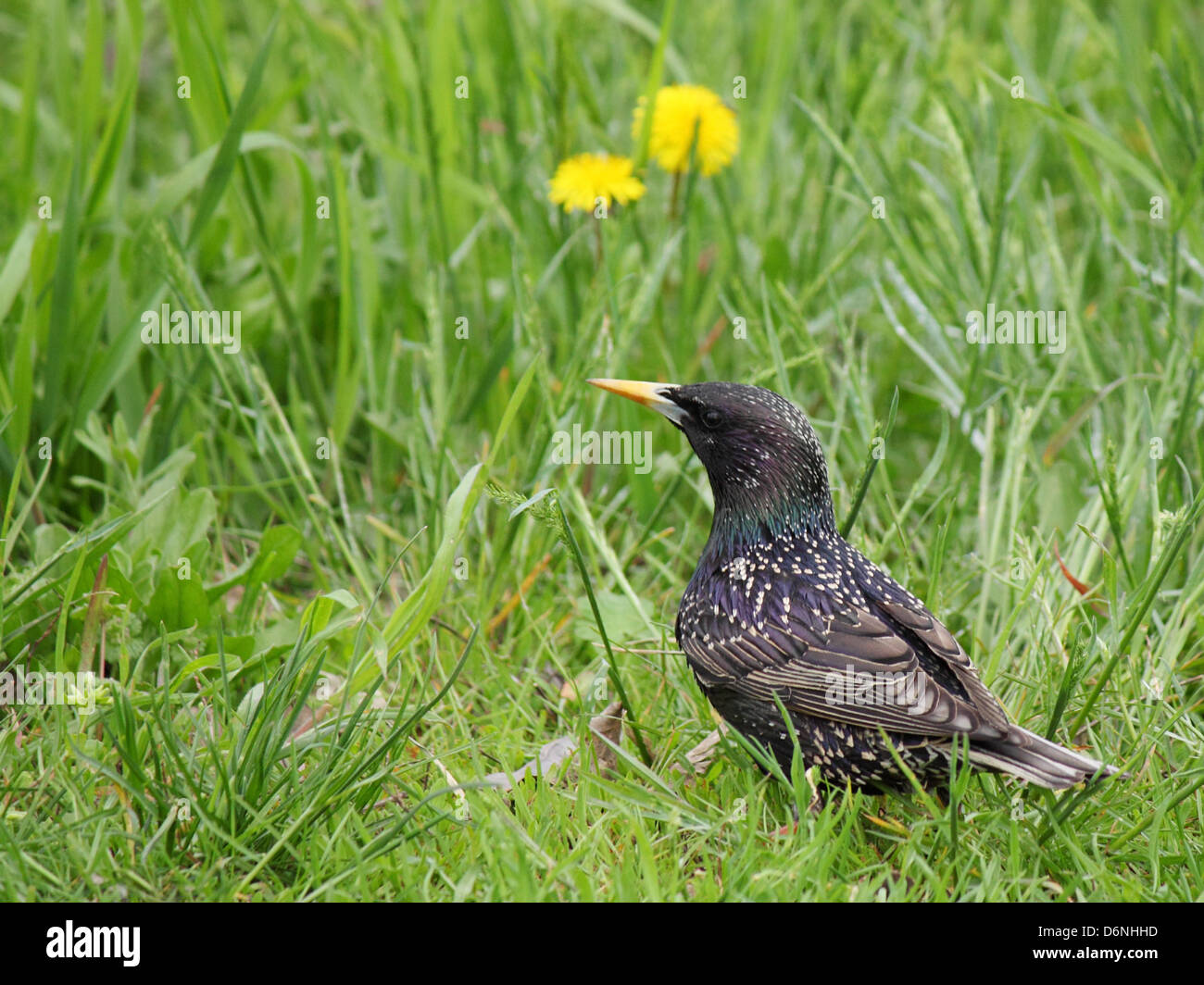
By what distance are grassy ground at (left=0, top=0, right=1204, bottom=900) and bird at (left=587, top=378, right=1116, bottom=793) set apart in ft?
0.40

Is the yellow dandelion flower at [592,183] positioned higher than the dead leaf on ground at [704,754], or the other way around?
the yellow dandelion flower at [592,183]

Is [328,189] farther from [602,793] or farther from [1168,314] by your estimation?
[1168,314]

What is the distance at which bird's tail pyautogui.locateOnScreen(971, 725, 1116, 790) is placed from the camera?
2.59 metres

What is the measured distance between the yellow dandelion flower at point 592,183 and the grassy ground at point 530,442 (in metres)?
0.18

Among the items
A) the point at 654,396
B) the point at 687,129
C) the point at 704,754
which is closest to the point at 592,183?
the point at 687,129

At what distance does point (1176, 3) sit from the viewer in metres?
5.84

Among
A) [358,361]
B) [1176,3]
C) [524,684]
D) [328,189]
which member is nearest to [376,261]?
[328,189]

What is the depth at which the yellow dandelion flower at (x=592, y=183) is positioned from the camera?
4.14 metres

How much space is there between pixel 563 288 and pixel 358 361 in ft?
2.80

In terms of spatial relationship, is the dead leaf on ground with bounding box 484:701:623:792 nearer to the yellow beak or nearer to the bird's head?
the bird's head
